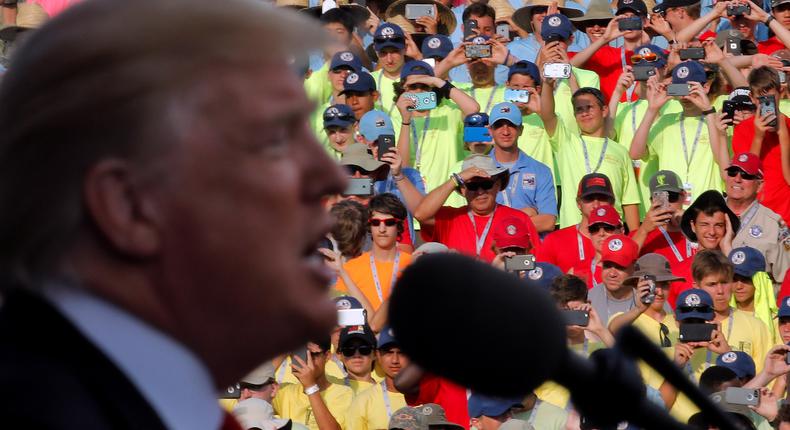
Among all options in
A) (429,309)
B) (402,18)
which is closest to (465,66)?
(402,18)

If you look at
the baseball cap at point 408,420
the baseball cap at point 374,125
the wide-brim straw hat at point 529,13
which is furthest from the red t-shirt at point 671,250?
the wide-brim straw hat at point 529,13

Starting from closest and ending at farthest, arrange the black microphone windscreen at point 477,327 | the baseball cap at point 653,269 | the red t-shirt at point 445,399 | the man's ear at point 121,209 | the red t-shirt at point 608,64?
the man's ear at point 121,209 → the black microphone windscreen at point 477,327 → the red t-shirt at point 445,399 → the baseball cap at point 653,269 → the red t-shirt at point 608,64

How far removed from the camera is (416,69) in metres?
9.86

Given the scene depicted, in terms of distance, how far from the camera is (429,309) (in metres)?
1.30

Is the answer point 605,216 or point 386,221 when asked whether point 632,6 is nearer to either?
point 605,216

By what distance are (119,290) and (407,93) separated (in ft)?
28.1

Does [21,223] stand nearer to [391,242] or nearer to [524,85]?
[391,242]

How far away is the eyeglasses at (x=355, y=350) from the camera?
309 inches

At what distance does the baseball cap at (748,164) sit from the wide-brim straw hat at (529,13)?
2588 mm

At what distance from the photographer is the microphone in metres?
1.28

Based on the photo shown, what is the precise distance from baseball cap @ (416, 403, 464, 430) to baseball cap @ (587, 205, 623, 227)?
2.22 metres

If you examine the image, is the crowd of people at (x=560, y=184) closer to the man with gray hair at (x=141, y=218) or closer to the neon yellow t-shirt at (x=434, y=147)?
the neon yellow t-shirt at (x=434, y=147)

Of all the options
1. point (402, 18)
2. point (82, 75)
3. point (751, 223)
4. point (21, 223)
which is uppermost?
point (82, 75)

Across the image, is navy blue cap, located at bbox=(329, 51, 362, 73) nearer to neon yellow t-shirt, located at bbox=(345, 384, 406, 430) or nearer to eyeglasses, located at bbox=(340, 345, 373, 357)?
eyeglasses, located at bbox=(340, 345, 373, 357)
